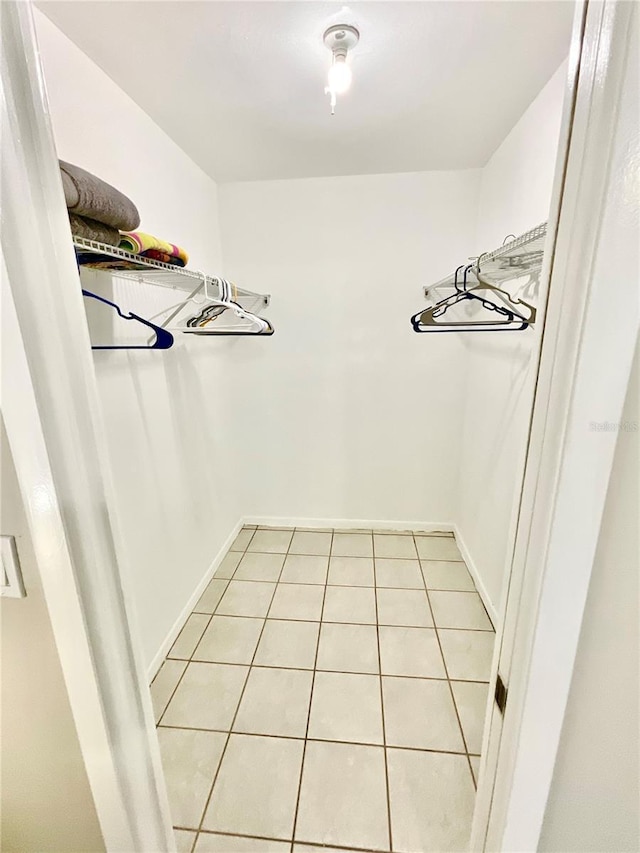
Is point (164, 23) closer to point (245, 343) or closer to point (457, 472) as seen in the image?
point (245, 343)

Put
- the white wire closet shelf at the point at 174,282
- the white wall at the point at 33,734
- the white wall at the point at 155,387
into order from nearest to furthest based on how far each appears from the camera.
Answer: the white wall at the point at 33,734 → the white wire closet shelf at the point at 174,282 → the white wall at the point at 155,387

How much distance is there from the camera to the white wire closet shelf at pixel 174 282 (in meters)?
1.15

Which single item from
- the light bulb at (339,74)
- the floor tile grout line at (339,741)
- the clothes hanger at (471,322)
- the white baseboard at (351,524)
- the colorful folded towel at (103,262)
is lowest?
the floor tile grout line at (339,741)

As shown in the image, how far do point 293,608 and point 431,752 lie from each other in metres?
0.94

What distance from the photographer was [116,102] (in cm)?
150

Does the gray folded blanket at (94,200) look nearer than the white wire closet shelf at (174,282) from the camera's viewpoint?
Yes

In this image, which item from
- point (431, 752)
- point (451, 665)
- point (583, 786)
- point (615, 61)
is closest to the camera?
point (615, 61)

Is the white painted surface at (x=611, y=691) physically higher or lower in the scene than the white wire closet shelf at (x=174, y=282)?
lower

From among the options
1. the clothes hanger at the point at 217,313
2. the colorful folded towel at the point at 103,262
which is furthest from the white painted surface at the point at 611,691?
the clothes hanger at the point at 217,313

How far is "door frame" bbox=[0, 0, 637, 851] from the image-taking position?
50cm

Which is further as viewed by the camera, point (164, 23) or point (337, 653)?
point (337, 653)

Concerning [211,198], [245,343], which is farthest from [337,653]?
[211,198]

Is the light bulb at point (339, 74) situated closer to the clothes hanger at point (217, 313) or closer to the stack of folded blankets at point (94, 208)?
the stack of folded blankets at point (94, 208)

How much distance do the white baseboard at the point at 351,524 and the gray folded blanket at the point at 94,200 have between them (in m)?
2.26
